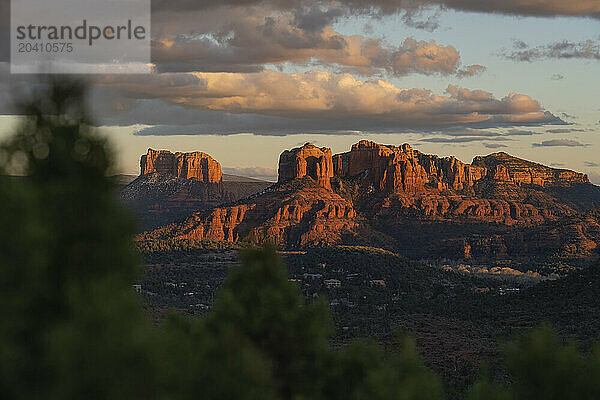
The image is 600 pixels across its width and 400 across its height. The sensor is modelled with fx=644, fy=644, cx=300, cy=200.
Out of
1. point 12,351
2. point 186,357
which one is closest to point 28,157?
point 12,351

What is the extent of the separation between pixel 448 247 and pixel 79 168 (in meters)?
143

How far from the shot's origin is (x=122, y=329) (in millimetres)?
5023

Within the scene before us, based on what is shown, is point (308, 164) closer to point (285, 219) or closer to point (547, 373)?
point (285, 219)

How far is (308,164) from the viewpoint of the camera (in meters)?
166

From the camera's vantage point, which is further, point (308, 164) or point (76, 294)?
point (308, 164)

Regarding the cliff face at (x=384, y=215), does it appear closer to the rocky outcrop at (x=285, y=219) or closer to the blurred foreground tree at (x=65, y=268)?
the rocky outcrop at (x=285, y=219)

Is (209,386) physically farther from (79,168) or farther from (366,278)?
(366,278)

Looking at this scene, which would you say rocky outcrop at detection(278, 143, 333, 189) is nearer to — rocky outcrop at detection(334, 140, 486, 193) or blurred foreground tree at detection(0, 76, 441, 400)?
rocky outcrop at detection(334, 140, 486, 193)

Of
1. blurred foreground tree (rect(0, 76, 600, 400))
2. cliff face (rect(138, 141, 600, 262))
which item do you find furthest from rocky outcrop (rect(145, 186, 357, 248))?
blurred foreground tree (rect(0, 76, 600, 400))

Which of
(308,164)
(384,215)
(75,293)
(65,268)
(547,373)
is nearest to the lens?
(75,293)

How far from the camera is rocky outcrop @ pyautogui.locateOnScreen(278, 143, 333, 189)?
538 feet

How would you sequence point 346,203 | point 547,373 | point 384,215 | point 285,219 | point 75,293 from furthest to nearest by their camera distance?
point 384,215 < point 346,203 < point 285,219 < point 547,373 < point 75,293

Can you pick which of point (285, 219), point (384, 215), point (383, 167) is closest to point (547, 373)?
point (285, 219)

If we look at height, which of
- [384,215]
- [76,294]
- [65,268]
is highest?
[65,268]
